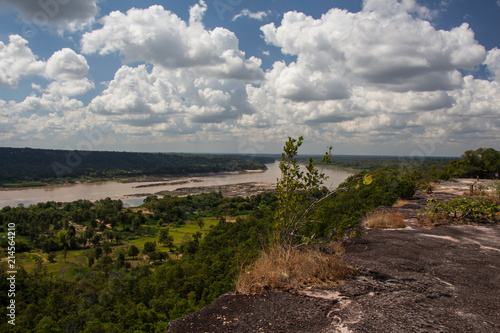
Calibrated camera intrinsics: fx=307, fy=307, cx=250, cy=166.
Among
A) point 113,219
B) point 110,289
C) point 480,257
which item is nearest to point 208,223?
point 113,219

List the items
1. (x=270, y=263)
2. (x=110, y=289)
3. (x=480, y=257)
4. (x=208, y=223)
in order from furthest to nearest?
(x=208, y=223) → (x=110, y=289) → (x=480, y=257) → (x=270, y=263)

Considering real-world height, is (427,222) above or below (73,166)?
above

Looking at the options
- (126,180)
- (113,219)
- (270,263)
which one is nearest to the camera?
(270,263)

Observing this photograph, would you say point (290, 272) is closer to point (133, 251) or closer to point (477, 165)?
point (477, 165)

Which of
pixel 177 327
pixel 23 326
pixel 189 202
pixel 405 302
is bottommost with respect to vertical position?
pixel 23 326

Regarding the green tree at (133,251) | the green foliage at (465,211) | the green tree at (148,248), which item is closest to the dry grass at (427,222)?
the green foliage at (465,211)

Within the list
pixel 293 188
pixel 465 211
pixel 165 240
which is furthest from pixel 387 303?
pixel 165 240

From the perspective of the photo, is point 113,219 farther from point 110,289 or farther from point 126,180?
point 126,180

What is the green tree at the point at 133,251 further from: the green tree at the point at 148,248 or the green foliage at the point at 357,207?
the green foliage at the point at 357,207
